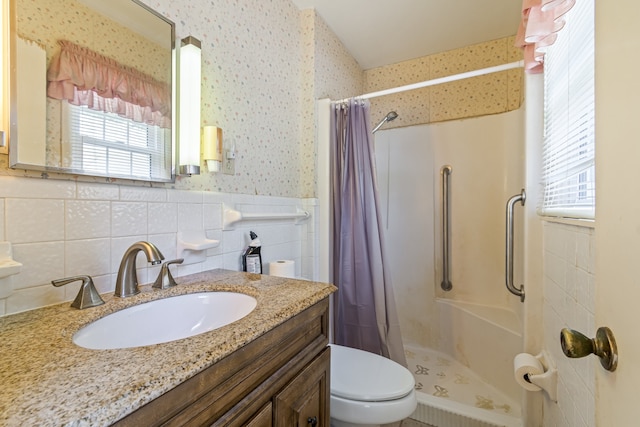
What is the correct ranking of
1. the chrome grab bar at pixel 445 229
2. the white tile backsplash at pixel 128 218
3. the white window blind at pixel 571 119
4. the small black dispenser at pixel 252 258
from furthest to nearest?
the chrome grab bar at pixel 445 229 → the small black dispenser at pixel 252 258 → the white tile backsplash at pixel 128 218 → the white window blind at pixel 571 119

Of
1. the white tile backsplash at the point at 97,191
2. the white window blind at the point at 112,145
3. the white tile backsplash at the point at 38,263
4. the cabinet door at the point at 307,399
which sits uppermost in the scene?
the white window blind at the point at 112,145

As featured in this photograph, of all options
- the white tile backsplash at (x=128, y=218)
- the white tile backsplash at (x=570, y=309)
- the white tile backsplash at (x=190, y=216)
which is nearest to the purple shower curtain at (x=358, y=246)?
the white tile backsplash at (x=570, y=309)

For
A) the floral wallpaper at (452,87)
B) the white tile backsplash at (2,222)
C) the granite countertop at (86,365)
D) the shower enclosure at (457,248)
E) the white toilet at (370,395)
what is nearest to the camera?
the granite countertop at (86,365)

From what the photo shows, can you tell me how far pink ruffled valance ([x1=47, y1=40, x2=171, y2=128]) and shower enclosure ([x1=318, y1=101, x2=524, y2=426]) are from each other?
0.99m

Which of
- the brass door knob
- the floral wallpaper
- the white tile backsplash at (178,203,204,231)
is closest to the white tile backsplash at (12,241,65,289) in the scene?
the white tile backsplash at (178,203,204,231)

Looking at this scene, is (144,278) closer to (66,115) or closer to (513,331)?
(66,115)

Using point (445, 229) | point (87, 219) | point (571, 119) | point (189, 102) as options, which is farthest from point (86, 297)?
point (445, 229)

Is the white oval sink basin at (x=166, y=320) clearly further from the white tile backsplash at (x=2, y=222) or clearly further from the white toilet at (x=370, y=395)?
the white toilet at (x=370, y=395)

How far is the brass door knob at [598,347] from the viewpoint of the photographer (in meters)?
0.40

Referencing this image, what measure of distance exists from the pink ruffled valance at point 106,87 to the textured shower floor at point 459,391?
6.08ft

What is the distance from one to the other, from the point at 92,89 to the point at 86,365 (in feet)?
2.46

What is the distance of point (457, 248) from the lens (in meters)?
2.27

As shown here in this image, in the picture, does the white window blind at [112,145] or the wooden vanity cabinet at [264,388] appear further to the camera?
the white window blind at [112,145]

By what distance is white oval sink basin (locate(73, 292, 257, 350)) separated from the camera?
678mm
